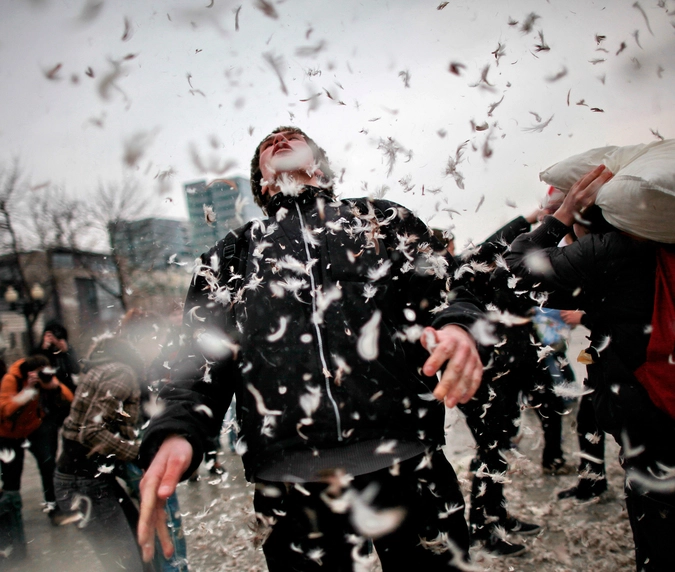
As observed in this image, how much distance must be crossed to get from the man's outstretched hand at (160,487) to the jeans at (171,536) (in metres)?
2.03

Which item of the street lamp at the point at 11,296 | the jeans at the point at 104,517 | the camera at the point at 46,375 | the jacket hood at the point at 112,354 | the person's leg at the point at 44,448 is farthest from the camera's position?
the street lamp at the point at 11,296

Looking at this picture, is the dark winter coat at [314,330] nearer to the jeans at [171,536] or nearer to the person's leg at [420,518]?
the person's leg at [420,518]

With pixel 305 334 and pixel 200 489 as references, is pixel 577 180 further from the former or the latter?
pixel 200 489

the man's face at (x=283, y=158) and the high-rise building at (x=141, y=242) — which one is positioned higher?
the man's face at (x=283, y=158)

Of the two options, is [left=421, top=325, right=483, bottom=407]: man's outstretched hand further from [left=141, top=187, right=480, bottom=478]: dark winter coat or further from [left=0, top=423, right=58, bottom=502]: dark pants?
[left=0, top=423, right=58, bottom=502]: dark pants

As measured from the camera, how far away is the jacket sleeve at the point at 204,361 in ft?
4.65

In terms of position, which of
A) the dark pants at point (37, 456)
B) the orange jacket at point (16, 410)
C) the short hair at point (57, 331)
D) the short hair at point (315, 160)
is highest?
the short hair at point (315, 160)

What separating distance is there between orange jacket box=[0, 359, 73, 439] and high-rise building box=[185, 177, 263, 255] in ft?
9.01

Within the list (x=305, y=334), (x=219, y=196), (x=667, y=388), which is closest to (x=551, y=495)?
(x=667, y=388)

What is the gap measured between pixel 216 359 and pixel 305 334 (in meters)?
0.37

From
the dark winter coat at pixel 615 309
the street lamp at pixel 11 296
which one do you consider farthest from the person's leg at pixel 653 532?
the street lamp at pixel 11 296

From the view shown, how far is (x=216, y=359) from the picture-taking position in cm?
164

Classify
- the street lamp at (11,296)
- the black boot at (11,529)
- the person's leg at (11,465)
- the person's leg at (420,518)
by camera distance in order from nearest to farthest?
1. the person's leg at (420,518)
2. the black boot at (11,529)
3. the person's leg at (11,465)
4. the street lamp at (11,296)

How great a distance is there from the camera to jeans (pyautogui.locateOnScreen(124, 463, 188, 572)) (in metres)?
2.90
